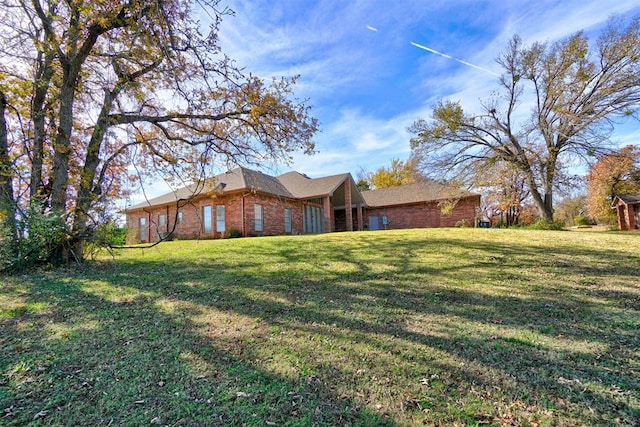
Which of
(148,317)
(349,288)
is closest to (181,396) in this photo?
(148,317)

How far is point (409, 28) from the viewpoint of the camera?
897 cm

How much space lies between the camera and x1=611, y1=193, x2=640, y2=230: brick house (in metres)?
22.7

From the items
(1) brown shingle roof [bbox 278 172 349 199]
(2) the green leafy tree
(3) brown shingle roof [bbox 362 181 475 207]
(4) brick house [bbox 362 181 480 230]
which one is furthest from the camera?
(3) brown shingle roof [bbox 362 181 475 207]

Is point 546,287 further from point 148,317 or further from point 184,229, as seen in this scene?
point 184,229

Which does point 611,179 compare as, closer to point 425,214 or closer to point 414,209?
point 425,214

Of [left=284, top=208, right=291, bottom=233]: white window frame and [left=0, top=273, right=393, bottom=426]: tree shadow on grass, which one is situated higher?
[left=284, top=208, right=291, bottom=233]: white window frame

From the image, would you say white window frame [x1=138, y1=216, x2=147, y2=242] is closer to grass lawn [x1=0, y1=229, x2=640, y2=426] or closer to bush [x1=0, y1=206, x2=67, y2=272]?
bush [x1=0, y1=206, x2=67, y2=272]

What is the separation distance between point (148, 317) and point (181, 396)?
205 cm

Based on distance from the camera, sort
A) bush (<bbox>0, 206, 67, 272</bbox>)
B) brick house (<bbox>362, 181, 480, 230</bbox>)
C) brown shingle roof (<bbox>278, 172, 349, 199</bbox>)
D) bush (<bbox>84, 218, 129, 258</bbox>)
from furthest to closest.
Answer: brick house (<bbox>362, 181, 480, 230</bbox>) < brown shingle roof (<bbox>278, 172, 349, 199</bbox>) < bush (<bbox>84, 218, 129, 258</bbox>) < bush (<bbox>0, 206, 67, 272</bbox>)

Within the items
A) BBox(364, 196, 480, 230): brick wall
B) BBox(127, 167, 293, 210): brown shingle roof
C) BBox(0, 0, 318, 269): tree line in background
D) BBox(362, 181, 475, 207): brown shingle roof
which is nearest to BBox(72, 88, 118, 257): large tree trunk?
BBox(0, 0, 318, 269): tree line in background

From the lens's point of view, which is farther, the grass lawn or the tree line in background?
the tree line in background

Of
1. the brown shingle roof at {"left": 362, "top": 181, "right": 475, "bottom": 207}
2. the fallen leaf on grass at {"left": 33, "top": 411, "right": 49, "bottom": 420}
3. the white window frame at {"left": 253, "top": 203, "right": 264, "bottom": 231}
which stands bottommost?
the fallen leaf on grass at {"left": 33, "top": 411, "right": 49, "bottom": 420}

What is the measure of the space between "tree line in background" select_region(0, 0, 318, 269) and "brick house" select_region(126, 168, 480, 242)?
4.91 metres

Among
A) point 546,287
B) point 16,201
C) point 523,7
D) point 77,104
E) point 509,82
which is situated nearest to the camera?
point 546,287
